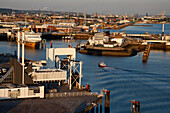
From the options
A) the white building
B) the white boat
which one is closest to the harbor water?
the white building

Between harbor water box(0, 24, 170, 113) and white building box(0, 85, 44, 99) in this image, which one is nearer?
white building box(0, 85, 44, 99)

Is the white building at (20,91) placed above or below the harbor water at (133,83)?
above

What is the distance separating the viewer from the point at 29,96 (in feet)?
31.7

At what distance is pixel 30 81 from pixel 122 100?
11.6 feet

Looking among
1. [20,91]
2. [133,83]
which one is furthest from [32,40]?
[20,91]

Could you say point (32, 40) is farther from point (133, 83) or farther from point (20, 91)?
point (20, 91)

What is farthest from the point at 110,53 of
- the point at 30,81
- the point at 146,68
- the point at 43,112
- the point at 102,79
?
the point at 43,112

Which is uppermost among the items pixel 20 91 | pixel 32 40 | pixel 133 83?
pixel 20 91

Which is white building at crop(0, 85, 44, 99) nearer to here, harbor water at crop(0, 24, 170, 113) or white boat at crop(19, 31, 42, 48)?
harbor water at crop(0, 24, 170, 113)

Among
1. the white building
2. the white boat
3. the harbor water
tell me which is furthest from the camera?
the white boat

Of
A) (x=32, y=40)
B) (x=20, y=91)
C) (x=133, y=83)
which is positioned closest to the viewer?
(x=20, y=91)

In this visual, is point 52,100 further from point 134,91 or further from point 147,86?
point 147,86

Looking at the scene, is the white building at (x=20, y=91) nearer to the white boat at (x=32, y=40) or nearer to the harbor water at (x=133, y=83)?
the harbor water at (x=133, y=83)

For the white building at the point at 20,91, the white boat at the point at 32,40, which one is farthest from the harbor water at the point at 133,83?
the white boat at the point at 32,40
